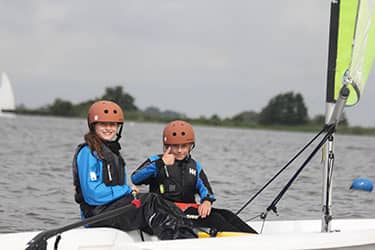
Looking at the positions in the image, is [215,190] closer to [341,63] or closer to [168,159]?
[168,159]

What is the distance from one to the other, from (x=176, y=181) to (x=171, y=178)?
0.14ft

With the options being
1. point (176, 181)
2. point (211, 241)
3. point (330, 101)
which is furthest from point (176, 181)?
point (330, 101)

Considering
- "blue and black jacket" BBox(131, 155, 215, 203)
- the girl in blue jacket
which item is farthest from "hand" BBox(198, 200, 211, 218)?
the girl in blue jacket

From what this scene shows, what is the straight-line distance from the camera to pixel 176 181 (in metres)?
4.76

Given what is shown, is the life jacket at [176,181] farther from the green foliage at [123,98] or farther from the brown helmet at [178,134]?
the green foliage at [123,98]

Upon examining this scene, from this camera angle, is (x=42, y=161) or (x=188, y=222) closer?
(x=188, y=222)

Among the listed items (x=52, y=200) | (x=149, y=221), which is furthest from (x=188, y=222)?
(x=52, y=200)

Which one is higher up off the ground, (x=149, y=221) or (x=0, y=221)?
(x=149, y=221)

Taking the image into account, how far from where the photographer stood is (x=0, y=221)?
7.02 metres

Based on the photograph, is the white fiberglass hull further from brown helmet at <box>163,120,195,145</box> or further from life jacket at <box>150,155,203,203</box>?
brown helmet at <box>163,120,195,145</box>

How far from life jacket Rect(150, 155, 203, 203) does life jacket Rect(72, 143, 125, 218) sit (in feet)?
1.88

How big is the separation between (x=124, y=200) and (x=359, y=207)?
575 cm

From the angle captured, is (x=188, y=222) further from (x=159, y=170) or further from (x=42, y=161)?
(x=42, y=161)

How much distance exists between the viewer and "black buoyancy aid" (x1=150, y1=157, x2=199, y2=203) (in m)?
4.74
